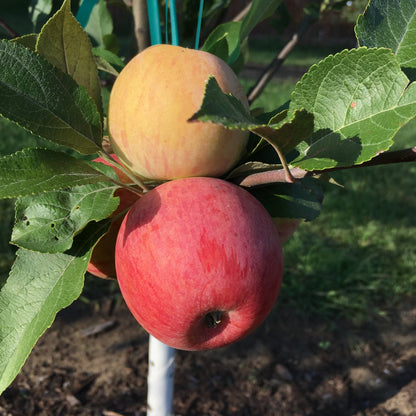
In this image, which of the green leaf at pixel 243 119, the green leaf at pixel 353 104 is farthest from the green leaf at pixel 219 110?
the green leaf at pixel 353 104

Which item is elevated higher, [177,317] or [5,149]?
[177,317]

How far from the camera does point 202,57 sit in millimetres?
624

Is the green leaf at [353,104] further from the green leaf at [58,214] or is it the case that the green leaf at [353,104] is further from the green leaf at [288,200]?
the green leaf at [58,214]

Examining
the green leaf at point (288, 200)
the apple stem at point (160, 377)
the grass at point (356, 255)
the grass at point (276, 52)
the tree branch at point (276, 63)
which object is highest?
the green leaf at point (288, 200)

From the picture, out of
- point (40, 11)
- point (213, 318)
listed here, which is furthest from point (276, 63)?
point (213, 318)

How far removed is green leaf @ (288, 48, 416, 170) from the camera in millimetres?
517

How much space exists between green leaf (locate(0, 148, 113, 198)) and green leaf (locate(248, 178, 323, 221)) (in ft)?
0.79

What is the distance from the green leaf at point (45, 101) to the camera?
536mm

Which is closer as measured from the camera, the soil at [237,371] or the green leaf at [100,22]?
the green leaf at [100,22]

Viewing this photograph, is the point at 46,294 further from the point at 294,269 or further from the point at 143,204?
the point at 294,269

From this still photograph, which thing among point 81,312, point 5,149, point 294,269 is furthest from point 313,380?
point 5,149

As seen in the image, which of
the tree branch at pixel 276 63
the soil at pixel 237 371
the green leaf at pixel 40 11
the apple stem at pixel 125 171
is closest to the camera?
the apple stem at pixel 125 171

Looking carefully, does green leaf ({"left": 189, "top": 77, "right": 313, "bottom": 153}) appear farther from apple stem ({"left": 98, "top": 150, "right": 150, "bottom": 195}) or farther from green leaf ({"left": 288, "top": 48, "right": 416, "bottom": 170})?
apple stem ({"left": 98, "top": 150, "right": 150, "bottom": 195})

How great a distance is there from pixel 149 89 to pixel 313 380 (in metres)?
1.74
